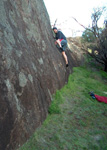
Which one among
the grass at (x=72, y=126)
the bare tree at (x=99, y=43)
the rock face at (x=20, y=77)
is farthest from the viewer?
the bare tree at (x=99, y=43)

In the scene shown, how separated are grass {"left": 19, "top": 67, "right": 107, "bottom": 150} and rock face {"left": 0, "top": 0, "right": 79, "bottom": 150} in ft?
0.82

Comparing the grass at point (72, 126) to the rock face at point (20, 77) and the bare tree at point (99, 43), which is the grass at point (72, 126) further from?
the bare tree at point (99, 43)

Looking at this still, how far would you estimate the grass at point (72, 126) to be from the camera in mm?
3496

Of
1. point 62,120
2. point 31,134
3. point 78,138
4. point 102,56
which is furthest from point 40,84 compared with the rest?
point 102,56

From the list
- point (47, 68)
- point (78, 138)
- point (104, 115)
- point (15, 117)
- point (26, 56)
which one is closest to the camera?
point (15, 117)

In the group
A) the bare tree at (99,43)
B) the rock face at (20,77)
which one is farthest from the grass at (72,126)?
the bare tree at (99,43)

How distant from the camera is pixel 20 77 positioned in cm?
365

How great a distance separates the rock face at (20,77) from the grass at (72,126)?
251 mm

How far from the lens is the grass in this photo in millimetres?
3496

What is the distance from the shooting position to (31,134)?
3.54 meters

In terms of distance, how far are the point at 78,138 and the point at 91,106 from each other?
1.98 meters

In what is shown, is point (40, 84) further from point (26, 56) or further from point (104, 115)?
point (104, 115)

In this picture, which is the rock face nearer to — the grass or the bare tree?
the grass

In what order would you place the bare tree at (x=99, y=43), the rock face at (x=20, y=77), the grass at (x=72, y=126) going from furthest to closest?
the bare tree at (x=99, y=43)
the grass at (x=72, y=126)
the rock face at (x=20, y=77)
